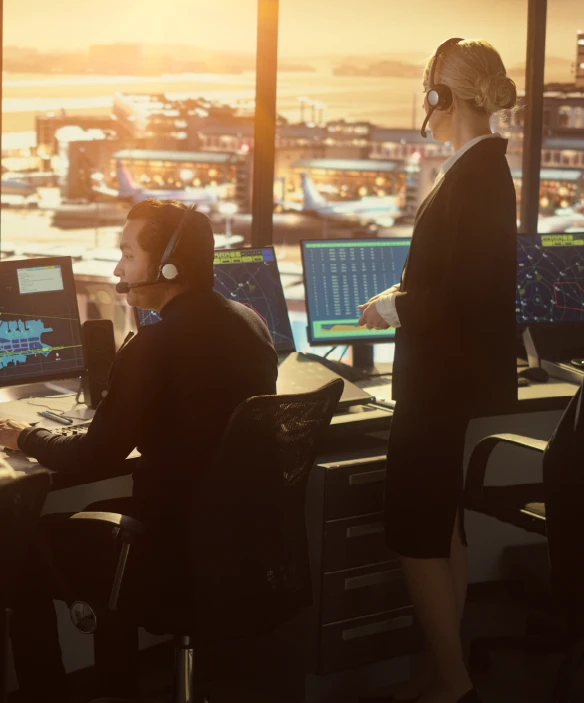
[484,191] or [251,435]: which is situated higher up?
[484,191]

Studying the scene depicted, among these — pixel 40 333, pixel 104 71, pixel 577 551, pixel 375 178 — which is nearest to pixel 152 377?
pixel 40 333

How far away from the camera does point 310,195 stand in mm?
4883

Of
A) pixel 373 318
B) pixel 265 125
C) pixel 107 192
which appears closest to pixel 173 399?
pixel 373 318

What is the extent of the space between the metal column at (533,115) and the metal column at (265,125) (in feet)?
4.36

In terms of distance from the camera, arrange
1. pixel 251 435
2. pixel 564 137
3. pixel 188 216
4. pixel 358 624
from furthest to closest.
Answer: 1. pixel 564 137
2. pixel 358 624
3. pixel 188 216
4. pixel 251 435

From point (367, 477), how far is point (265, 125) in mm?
1632

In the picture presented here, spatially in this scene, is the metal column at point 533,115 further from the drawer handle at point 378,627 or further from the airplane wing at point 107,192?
the drawer handle at point 378,627

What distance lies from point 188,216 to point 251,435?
539 millimetres

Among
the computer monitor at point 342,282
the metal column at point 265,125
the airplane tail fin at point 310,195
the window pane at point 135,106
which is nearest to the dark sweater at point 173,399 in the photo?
the computer monitor at point 342,282

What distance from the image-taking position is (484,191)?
2.41m

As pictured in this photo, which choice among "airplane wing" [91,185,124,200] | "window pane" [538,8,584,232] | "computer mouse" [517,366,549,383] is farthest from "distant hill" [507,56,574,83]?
"airplane wing" [91,185,124,200]

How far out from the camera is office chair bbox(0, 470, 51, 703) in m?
1.45

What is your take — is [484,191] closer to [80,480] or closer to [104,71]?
[80,480]

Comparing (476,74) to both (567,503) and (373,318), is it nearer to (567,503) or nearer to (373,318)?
(373,318)
